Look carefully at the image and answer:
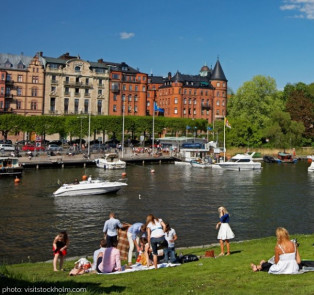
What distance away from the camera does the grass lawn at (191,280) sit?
11.2 meters

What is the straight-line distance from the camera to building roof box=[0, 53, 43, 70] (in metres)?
111

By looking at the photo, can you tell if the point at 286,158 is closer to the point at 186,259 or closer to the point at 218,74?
the point at 218,74

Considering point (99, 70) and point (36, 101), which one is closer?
point (36, 101)

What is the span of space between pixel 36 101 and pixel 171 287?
354 feet

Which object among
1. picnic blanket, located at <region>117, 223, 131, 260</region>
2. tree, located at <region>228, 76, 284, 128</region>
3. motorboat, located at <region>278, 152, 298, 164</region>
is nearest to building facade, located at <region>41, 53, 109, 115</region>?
tree, located at <region>228, 76, 284, 128</region>

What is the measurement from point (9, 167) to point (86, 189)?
806 inches

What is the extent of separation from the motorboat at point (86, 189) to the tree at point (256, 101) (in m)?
79.6

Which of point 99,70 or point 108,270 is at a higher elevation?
point 99,70

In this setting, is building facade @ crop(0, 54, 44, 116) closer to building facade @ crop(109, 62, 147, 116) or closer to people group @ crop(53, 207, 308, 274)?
building facade @ crop(109, 62, 147, 116)

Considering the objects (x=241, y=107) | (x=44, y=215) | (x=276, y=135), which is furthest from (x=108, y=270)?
(x=241, y=107)

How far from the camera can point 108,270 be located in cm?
1449

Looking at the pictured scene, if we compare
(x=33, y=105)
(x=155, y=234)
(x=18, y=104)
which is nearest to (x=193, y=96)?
(x=33, y=105)

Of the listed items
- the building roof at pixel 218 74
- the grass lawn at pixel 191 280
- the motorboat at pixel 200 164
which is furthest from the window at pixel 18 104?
the grass lawn at pixel 191 280

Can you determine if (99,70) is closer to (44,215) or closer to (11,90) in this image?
(11,90)
